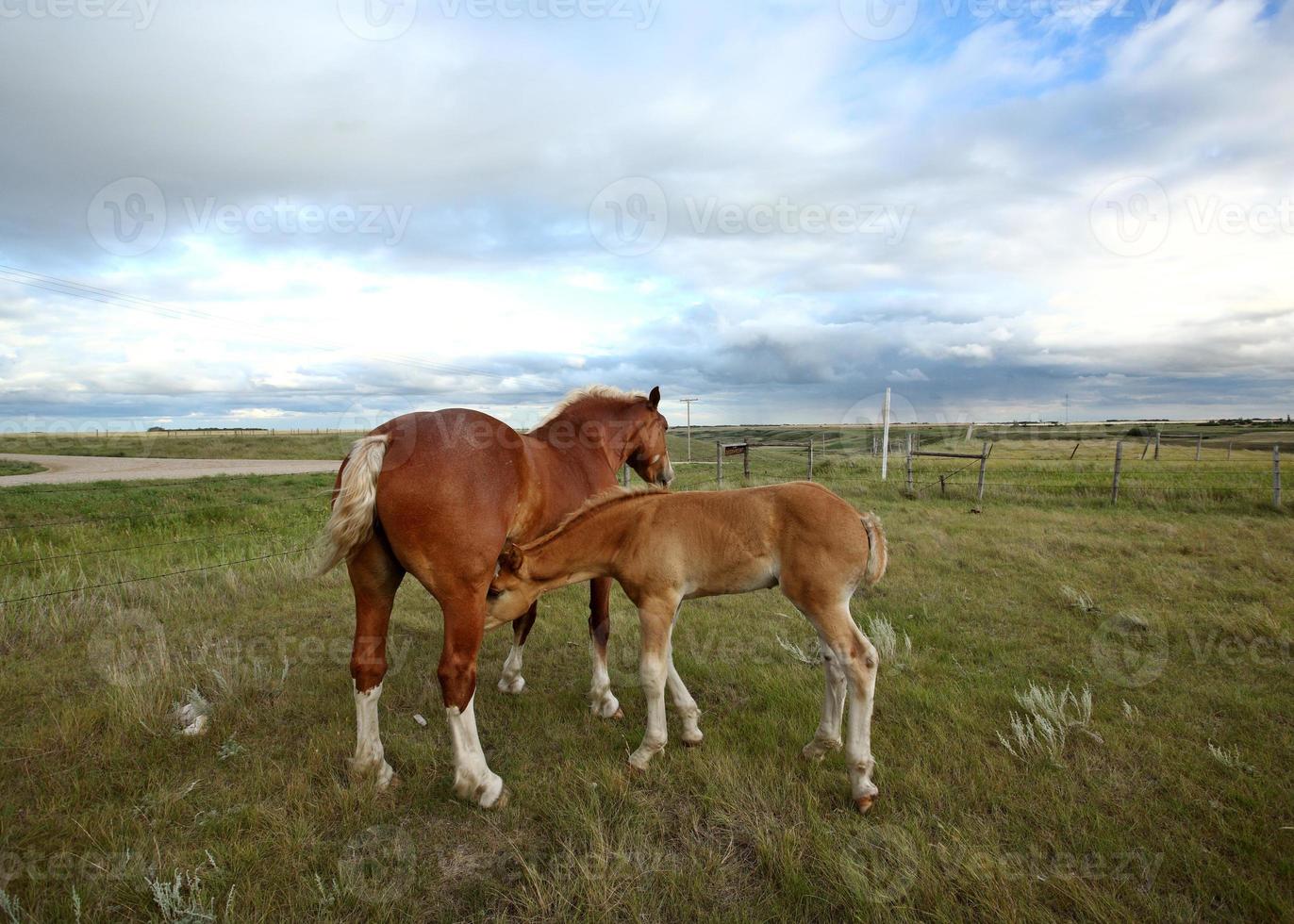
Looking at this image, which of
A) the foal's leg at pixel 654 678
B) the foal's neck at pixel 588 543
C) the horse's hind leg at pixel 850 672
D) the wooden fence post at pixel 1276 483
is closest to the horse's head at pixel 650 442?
the foal's neck at pixel 588 543

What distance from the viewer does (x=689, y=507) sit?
13.3 feet

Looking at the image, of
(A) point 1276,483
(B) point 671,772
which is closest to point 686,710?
(B) point 671,772

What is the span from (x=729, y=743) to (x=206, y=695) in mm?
3988

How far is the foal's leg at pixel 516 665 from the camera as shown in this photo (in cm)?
498

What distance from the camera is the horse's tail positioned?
11.0 feet

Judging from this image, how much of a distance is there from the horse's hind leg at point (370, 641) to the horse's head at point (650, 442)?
269cm

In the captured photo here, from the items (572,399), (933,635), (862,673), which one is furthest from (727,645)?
(572,399)

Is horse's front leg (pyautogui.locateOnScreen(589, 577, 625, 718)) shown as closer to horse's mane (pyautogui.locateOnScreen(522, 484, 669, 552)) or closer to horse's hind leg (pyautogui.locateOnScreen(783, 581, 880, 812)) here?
horse's mane (pyautogui.locateOnScreen(522, 484, 669, 552))

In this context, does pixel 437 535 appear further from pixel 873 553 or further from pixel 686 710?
pixel 873 553

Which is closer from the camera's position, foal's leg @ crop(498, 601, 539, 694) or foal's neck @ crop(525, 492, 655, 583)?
foal's neck @ crop(525, 492, 655, 583)

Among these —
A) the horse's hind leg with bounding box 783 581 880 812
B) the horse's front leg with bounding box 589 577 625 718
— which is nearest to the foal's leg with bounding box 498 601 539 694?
the horse's front leg with bounding box 589 577 625 718

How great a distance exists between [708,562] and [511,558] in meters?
1.25

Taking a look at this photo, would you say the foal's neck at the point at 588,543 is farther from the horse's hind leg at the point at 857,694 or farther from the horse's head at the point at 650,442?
the horse's head at the point at 650,442

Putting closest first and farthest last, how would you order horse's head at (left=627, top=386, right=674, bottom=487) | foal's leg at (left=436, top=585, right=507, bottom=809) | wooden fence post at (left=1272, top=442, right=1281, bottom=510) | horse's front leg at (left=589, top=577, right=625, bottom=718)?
1. foal's leg at (left=436, top=585, right=507, bottom=809)
2. horse's front leg at (left=589, top=577, right=625, bottom=718)
3. horse's head at (left=627, top=386, right=674, bottom=487)
4. wooden fence post at (left=1272, top=442, right=1281, bottom=510)
